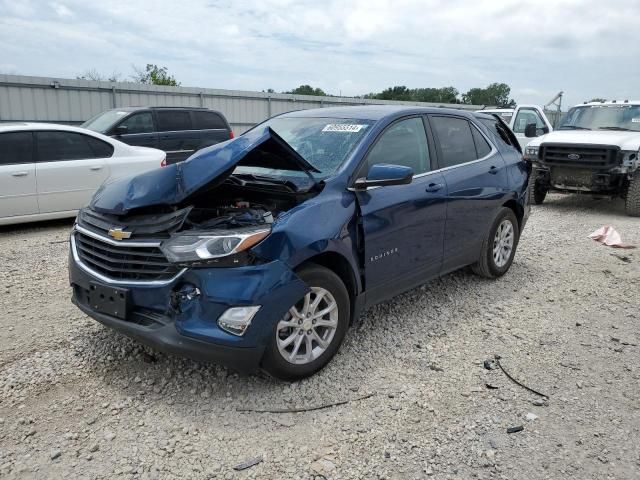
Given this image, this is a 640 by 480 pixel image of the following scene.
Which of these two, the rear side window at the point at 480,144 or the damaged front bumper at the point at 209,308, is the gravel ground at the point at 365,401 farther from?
the rear side window at the point at 480,144

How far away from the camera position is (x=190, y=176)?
3141 mm

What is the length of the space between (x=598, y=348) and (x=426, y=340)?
1.26 m

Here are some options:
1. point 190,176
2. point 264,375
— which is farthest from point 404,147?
point 264,375

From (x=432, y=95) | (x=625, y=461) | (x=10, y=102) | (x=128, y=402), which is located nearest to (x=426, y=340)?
(x=625, y=461)

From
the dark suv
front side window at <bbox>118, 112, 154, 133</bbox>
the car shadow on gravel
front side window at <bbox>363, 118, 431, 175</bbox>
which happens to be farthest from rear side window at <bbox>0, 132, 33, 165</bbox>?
front side window at <bbox>363, 118, 431, 175</bbox>

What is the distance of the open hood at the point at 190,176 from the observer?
10.1 ft

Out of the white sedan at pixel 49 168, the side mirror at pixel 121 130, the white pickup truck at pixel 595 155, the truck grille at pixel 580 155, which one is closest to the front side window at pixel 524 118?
the white pickup truck at pixel 595 155

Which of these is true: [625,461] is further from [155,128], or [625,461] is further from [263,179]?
[155,128]

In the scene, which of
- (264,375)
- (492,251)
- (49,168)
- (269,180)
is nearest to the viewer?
(264,375)

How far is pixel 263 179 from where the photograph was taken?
3596 mm

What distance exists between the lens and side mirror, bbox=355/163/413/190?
11.4 feet

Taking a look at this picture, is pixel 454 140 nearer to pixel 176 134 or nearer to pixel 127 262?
pixel 127 262

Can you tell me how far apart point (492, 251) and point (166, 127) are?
7909 millimetres

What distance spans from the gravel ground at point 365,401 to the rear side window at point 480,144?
1385 mm
